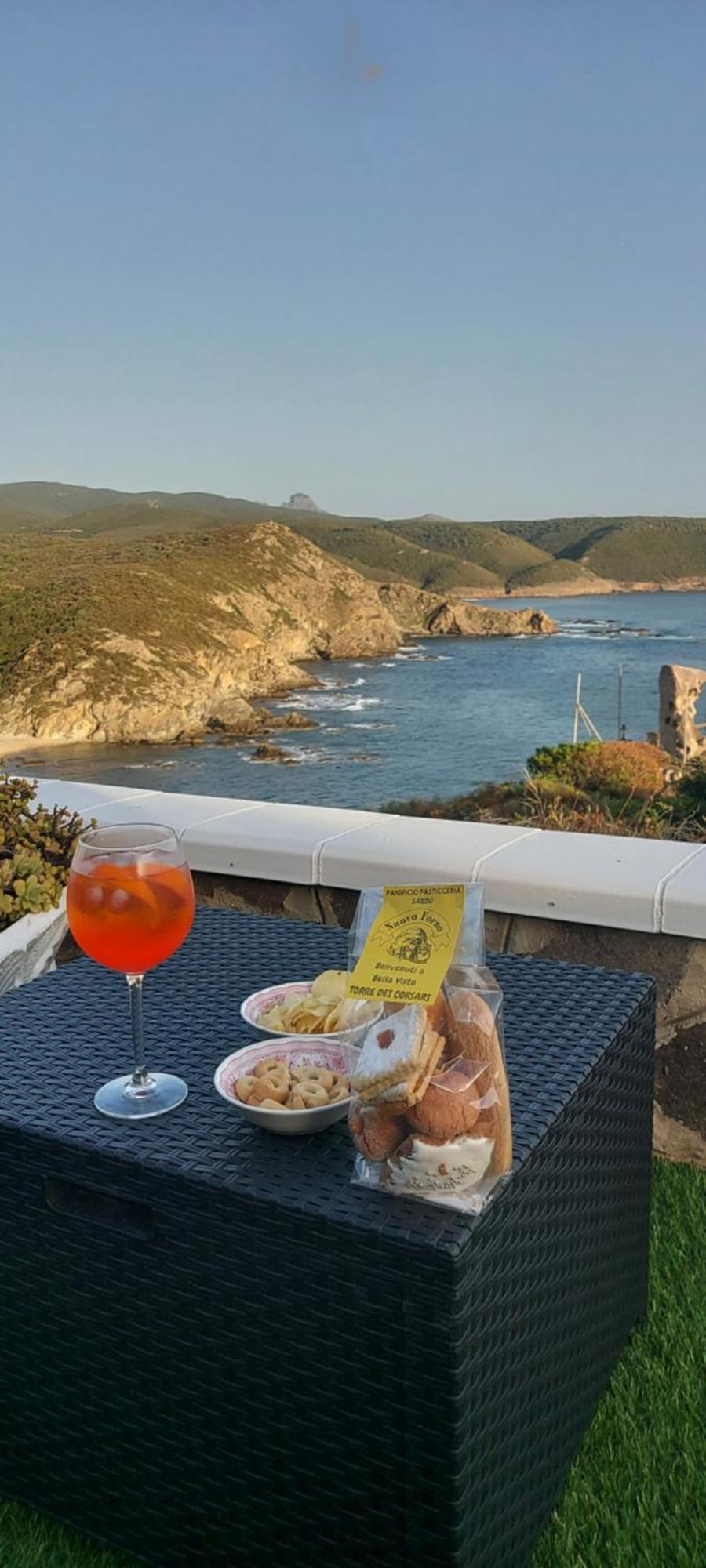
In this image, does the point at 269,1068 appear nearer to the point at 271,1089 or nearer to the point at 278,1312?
the point at 271,1089

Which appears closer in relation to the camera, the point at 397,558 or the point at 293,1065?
the point at 293,1065

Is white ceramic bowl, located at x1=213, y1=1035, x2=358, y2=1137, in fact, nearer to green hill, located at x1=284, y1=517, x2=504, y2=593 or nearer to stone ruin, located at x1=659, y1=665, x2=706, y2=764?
stone ruin, located at x1=659, y1=665, x2=706, y2=764

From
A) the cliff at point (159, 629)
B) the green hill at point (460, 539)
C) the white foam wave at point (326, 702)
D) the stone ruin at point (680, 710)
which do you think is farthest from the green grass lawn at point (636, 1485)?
the green hill at point (460, 539)

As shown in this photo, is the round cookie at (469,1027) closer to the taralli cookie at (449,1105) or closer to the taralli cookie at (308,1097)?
the taralli cookie at (449,1105)

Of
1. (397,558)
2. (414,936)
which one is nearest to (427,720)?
(397,558)

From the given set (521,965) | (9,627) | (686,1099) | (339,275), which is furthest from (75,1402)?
(339,275)

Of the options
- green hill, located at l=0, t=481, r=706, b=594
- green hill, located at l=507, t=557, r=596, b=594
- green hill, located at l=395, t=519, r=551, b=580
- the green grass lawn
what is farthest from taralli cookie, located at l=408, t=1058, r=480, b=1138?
green hill, located at l=395, t=519, r=551, b=580
